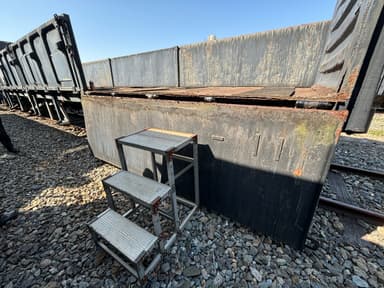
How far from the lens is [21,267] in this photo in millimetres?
1396

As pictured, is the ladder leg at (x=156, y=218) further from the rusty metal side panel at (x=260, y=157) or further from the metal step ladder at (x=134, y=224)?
the rusty metal side panel at (x=260, y=157)

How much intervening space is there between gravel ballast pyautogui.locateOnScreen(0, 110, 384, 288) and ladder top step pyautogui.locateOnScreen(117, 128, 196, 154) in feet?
3.19

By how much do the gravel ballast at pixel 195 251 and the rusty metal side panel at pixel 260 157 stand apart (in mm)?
208

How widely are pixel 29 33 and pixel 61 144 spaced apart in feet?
8.84

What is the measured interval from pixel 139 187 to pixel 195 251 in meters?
0.81

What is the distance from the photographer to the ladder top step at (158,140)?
4.40 ft

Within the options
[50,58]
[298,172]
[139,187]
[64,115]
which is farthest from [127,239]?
[64,115]

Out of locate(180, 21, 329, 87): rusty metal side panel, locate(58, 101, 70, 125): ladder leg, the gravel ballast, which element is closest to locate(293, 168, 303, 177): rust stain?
the gravel ballast

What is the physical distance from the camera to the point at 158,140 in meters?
1.53

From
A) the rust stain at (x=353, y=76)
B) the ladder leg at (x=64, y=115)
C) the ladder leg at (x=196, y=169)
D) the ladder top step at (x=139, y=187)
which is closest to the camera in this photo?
the rust stain at (x=353, y=76)

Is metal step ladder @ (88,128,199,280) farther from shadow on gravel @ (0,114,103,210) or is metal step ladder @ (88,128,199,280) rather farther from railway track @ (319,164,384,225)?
railway track @ (319,164,384,225)

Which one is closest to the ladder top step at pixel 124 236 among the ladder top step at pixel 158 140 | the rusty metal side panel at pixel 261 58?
the ladder top step at pixel 158 140

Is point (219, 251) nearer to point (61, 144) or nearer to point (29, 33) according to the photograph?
point (61, 144)

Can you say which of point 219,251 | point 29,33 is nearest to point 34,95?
point 29,33
